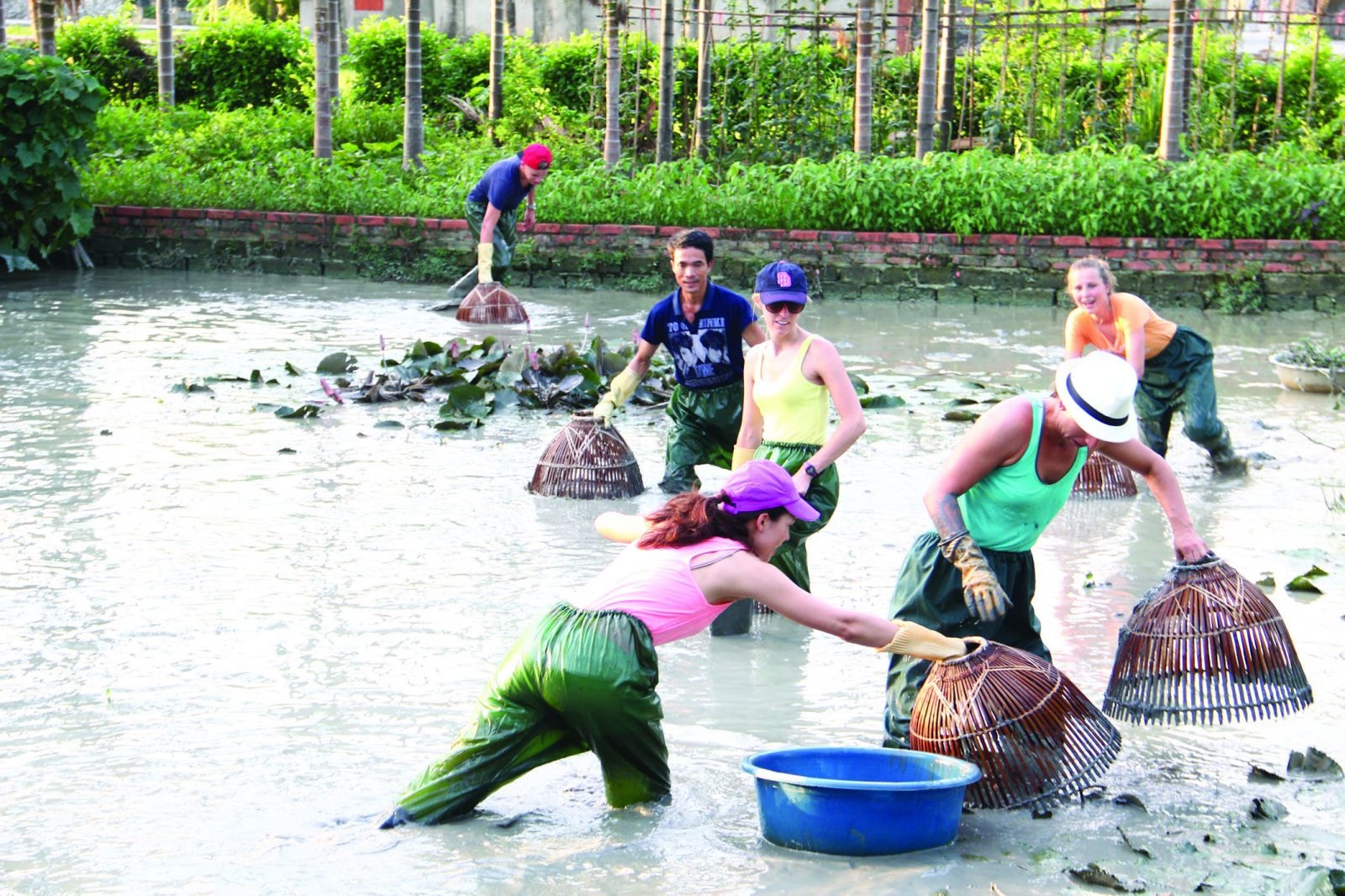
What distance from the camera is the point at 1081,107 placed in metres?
20.8

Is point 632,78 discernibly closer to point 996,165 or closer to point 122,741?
point 996,165

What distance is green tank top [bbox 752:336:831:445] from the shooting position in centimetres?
632

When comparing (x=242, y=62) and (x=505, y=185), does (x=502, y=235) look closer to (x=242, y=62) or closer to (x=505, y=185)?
(x=505, y=185)

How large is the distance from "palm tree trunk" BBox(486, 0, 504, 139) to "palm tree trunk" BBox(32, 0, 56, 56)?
572 centimetres

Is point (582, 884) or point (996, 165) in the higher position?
point (996, 165)

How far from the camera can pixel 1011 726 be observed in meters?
4.62

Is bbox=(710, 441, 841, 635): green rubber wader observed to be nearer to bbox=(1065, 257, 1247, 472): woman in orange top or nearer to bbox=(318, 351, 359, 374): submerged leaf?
bbox=(1065, 257, 1247, 472): woman in orange top

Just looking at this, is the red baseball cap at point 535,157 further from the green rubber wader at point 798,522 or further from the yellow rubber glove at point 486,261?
the green rubber wader at point 798,522

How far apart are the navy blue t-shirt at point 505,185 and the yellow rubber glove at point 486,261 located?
38 centimetres

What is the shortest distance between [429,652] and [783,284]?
203 cm

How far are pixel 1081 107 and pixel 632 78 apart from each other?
6.66 metres

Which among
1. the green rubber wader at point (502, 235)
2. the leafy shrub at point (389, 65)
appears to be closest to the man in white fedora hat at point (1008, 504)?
the green rubber wader at point (502, 235)

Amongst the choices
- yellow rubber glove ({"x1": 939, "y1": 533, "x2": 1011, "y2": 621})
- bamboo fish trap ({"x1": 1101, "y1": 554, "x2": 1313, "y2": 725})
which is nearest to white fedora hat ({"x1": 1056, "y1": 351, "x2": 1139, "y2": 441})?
yellow rubber glove ({"x1": 939, "y1": 533, "x2": 1011, "y2": 621})

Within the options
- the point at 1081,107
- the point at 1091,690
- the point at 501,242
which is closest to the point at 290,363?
the point at 501,242
